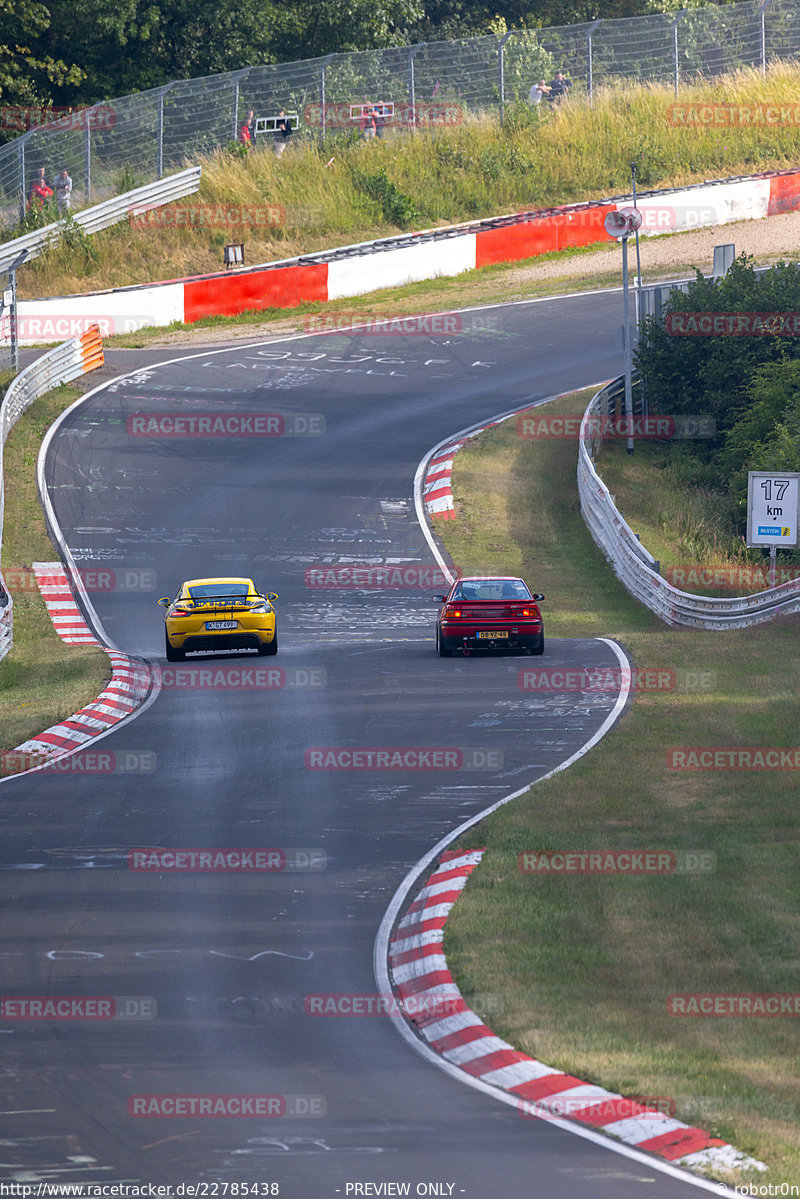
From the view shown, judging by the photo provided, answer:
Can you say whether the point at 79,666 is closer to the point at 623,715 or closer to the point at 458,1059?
the point at 623,715

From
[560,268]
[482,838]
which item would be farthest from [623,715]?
[560,268]

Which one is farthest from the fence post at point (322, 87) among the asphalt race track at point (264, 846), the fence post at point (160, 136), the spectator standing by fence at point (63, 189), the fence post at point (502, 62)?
the asphalt race track at point (264, 846)

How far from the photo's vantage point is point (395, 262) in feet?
169

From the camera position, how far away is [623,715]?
18.9 m

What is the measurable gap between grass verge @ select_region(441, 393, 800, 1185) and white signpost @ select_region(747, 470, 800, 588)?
17.2 ft

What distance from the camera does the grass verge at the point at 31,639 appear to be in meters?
20.4

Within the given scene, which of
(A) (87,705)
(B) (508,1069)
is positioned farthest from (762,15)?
(B) (508,1069)

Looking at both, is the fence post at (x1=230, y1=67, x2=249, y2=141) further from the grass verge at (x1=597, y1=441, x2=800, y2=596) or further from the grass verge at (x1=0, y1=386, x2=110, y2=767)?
the grass verge at (x1=597, y1=441, x2=800, y2=596)

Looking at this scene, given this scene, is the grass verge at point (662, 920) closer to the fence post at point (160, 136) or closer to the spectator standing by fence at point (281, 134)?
the fence post at point (160, 136)

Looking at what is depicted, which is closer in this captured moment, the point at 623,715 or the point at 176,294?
the point at 623,715

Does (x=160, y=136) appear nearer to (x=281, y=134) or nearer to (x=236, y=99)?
(x=236, y=99)

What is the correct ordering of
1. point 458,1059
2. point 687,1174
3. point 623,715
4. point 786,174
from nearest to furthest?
point 687,1174 → point 458,1059 → point 623,715 → point 786,174

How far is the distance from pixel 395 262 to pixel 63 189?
453 inches

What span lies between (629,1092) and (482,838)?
5.31 metres
